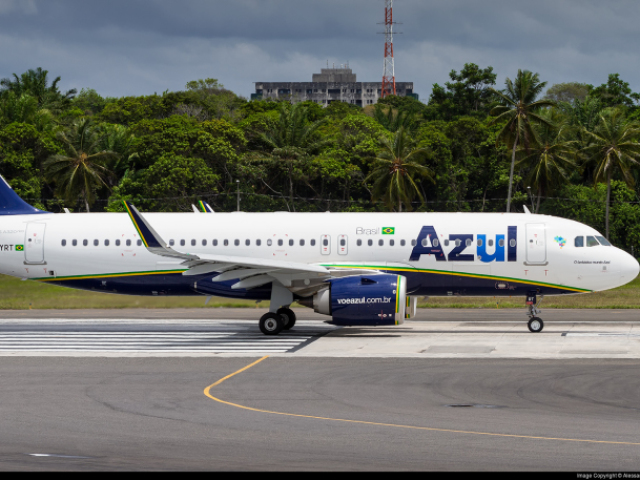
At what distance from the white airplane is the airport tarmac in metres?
1.59

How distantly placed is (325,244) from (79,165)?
5384 centimetres

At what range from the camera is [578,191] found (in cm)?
7962

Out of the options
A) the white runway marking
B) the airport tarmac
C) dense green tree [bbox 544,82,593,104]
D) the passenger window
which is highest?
dense green tree [bbox 544,82,593,104]

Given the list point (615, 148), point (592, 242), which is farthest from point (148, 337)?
point (615, 148)

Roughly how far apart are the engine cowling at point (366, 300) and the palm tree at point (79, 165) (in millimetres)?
53853

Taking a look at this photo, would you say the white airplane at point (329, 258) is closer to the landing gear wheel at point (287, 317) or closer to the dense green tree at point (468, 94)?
the landing gear wheel at point (287, 317)

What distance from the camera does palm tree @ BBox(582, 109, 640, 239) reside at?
7494 centimetres

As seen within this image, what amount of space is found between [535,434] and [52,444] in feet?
24.9

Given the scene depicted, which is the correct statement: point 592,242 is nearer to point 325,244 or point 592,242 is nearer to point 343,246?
point 343,246

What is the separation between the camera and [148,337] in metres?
27.8

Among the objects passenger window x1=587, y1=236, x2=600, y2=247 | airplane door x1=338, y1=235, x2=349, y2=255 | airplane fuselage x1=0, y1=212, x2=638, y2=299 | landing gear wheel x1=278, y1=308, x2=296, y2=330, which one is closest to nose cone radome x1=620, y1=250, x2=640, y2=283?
airplane fuselage x1=0, y1=212, x2=638, y2=299

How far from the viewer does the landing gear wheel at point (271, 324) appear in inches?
1093

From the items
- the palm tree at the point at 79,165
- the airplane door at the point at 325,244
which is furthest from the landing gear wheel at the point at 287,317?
the palm tree at the point at 79,165

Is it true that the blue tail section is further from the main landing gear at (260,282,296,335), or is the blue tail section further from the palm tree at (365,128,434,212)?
the palm tree at (365,128,434,212)
